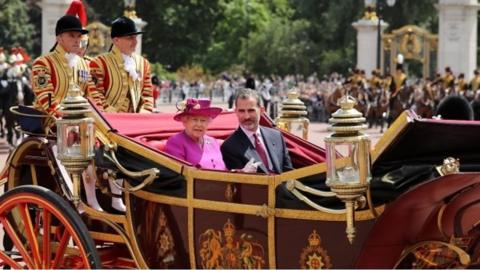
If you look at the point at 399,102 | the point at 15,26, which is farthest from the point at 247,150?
the point at 15,26

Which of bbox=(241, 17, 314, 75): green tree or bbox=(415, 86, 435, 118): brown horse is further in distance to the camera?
bbox=(241, 17, 314, 75): green tree

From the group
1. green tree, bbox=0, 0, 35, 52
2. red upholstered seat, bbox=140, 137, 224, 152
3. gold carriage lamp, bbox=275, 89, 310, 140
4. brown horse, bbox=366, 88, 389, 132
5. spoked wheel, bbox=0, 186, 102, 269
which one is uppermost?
green tree, bbox=0, 0, 35, 52

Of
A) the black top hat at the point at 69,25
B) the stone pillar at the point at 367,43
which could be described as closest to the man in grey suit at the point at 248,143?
the black top hat at the point at 69,25

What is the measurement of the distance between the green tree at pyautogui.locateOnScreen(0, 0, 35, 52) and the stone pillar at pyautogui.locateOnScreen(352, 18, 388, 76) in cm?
2077

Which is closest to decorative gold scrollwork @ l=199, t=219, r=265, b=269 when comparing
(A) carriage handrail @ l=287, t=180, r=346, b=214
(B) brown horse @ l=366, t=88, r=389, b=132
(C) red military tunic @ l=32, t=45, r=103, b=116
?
(A) carriage handrail @ l=287, t=180, r=346, b=214

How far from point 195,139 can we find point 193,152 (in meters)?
0.10

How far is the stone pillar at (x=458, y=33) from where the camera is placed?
109 ft

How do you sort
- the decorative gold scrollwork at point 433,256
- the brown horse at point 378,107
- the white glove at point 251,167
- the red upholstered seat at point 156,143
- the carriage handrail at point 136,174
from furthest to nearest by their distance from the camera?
the brown horse at point 378,107 < the red upholstered seat at point 156,143 < the carriage handrail at point 136,174 < the white glove at point 251,167 < the decorative gold scrollwork at point 433,256

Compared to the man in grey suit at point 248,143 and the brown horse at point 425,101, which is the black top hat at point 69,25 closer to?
the man in grey suit at point 248,143

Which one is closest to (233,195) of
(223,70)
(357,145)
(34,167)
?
(357,145)

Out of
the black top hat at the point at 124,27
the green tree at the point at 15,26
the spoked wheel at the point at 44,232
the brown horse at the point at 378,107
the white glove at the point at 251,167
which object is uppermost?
the green tree at the point at 15,26

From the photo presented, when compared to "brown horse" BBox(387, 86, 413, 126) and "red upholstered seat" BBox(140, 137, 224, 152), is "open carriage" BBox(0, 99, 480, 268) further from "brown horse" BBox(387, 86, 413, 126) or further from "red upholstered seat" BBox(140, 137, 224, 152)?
"brown horse" BBox(387, 86, 413, 126)

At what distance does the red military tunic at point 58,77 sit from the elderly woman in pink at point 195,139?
4.25ft

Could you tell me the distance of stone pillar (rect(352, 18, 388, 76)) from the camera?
36969mm
